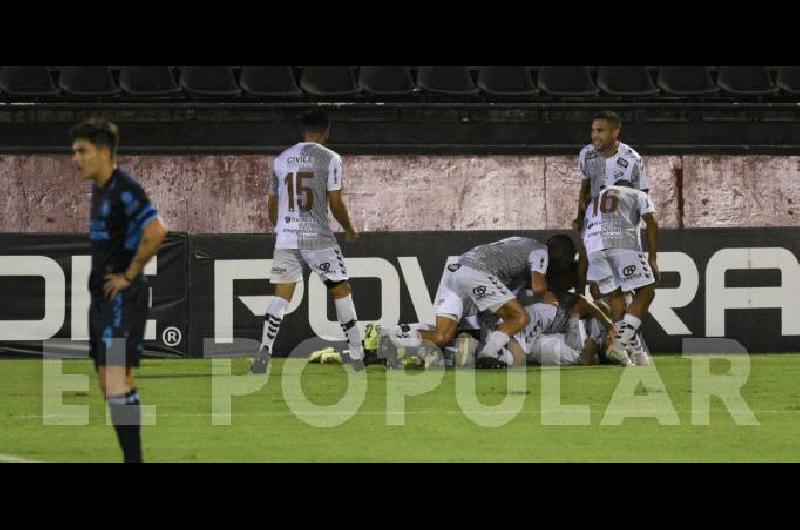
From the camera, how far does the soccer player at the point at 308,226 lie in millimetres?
13680

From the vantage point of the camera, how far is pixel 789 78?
2272 centimetres

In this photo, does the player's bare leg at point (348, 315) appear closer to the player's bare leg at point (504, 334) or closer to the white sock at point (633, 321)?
the player's bare leg at point (504, 334)

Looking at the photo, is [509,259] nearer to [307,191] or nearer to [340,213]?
[340,213]

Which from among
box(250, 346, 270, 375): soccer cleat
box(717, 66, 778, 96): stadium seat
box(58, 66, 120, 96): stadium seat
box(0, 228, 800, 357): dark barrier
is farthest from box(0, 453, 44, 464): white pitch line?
box(717, 66, 778, 96): stadium seat

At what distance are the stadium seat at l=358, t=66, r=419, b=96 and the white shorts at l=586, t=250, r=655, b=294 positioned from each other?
7.15 meters

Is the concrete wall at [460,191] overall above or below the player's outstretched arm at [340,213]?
above

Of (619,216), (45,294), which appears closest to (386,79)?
(45,294)

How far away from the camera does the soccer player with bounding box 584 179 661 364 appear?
1476 cm

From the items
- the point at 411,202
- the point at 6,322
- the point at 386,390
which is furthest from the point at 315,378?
the point at 411,202

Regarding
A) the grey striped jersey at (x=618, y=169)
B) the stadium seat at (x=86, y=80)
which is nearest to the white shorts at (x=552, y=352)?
→ the grey striped jersey at (x=618, y=169)

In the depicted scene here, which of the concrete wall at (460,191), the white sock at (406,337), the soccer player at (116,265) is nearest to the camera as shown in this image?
the soccer player at (116,265)

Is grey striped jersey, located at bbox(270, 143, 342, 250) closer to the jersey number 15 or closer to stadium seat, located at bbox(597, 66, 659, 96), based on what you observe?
the jersey number 15

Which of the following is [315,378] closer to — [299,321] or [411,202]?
[299,321]

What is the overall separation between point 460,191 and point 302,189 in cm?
596
